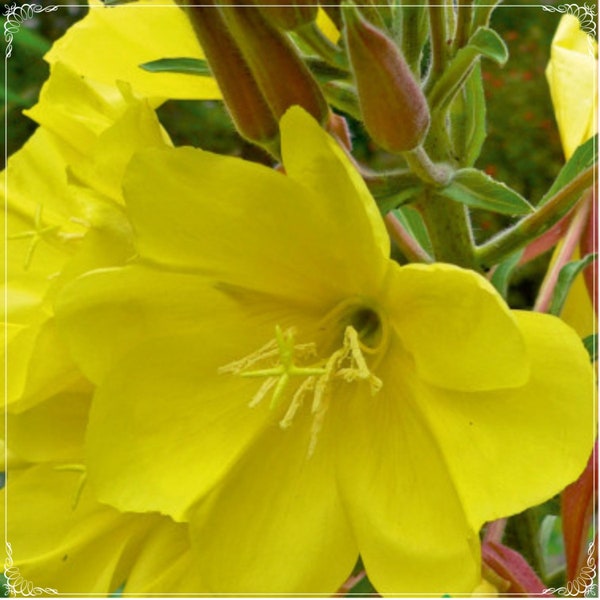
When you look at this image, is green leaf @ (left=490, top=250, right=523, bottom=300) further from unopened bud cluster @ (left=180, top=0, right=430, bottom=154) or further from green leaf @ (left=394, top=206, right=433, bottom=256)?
unopened bud cluster @ (left=180, top=0, right=430, bottom=154)

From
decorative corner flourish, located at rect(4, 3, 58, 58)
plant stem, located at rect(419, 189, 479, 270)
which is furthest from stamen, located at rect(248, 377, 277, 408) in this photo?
decorative corner flourish, located at rect(4, 3, 58, 58)

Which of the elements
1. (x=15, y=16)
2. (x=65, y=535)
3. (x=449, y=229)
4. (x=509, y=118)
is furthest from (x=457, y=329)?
(x=509, y=118)

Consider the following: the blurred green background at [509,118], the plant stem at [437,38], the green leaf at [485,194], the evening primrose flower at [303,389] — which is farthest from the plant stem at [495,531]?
the blurred green background at [509,118]

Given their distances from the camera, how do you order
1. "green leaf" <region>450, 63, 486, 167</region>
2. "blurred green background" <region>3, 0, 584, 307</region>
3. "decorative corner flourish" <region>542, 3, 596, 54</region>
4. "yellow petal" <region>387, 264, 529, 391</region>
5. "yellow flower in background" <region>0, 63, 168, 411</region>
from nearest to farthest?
"yellow petal" <region>387, 264, 529, 391</region>
"yellow flower in background" <region>0, 63, 168, 411</region>
"green leaf" <region>450, 63, 486, 167</region>
"decorative corner flourish" <region>542, 3, 596, 54</region>
"blurred green background" <region>3, 0, 584, 307</region>

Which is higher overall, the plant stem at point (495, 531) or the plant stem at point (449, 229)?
the plant stem at point (449, 229)

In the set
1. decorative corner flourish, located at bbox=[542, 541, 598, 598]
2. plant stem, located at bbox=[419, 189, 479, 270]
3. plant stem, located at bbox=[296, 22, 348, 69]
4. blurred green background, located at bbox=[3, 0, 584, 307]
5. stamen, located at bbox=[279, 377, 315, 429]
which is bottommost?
blurred green background, located at bbox=[3, 0, 584, 307]

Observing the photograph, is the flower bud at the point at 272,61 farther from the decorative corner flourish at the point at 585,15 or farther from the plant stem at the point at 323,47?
the decorative corner flourish at the point at 585,15

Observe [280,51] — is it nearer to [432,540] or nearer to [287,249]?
[287,249]
